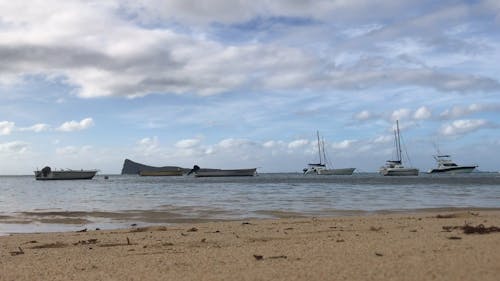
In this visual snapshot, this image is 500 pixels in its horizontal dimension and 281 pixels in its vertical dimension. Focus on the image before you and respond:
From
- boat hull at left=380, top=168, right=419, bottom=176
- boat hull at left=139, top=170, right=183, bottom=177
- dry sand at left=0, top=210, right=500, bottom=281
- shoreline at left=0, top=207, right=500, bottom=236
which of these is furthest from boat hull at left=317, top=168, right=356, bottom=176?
dry sand at left=0, top=210, right=500, bottom=281

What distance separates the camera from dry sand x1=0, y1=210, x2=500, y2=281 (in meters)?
7.45

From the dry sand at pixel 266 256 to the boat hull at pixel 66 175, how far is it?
109 metres

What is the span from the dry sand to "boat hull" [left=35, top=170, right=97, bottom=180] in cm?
10920

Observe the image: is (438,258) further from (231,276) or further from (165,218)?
(165,218)

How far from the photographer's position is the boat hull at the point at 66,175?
115500mm

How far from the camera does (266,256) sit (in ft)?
29.7

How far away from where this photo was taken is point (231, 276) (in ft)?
24.3

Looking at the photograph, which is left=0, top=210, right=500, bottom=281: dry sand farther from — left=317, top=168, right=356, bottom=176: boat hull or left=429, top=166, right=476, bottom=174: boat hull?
left=317, top=168, right=356, bottom=176: boat hull

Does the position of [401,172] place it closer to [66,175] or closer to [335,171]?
[335,171]

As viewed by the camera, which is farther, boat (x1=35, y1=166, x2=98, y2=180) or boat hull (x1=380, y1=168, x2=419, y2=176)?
boat hull (x1=380, y1=168, x2=419, y2=176)

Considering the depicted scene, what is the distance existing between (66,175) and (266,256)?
387 feet

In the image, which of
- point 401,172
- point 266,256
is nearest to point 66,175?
point 401,172

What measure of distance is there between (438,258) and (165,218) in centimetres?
1503

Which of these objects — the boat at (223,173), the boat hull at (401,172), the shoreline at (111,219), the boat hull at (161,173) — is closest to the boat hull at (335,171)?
the boat at (223,173)
